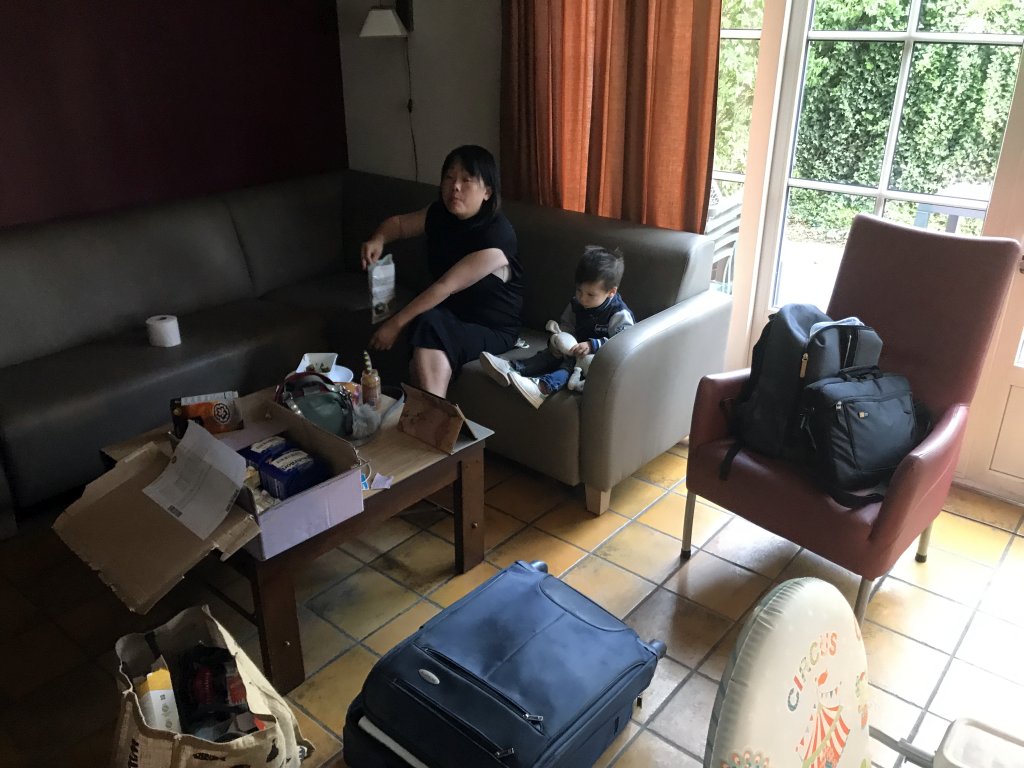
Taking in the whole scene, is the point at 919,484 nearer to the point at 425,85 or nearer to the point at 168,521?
the point at 168,521

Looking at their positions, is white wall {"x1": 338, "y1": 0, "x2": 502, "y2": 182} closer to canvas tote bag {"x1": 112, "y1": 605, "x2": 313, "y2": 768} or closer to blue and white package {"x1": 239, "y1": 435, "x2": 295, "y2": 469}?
blue and white package {"x1": 239, "y1": 435, "x2": 295, "y2": 469}

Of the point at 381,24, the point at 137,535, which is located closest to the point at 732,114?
the point at 381,24

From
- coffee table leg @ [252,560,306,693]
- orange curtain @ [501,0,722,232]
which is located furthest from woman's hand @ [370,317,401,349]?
coffee table leg @ [252,560,306,693]

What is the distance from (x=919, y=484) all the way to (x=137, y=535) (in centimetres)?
173

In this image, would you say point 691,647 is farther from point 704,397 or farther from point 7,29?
point 7,29

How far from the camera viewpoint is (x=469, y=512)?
225 cm

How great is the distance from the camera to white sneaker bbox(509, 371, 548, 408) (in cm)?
249

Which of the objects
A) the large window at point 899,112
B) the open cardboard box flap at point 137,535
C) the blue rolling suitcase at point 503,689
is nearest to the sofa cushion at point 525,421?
the blue rolling suitcase at point 503,689

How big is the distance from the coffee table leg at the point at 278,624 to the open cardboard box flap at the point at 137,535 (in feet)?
0.45

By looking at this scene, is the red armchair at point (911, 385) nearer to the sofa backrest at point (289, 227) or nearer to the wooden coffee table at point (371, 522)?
the wooden coffee table at point (371, 522)

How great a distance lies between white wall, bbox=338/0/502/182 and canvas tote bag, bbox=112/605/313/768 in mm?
2394

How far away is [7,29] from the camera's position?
9.25 feet

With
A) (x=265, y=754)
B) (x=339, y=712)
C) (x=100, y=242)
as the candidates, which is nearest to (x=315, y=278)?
(x=100, y=242)

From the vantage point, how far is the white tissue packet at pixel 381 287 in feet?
9.27
